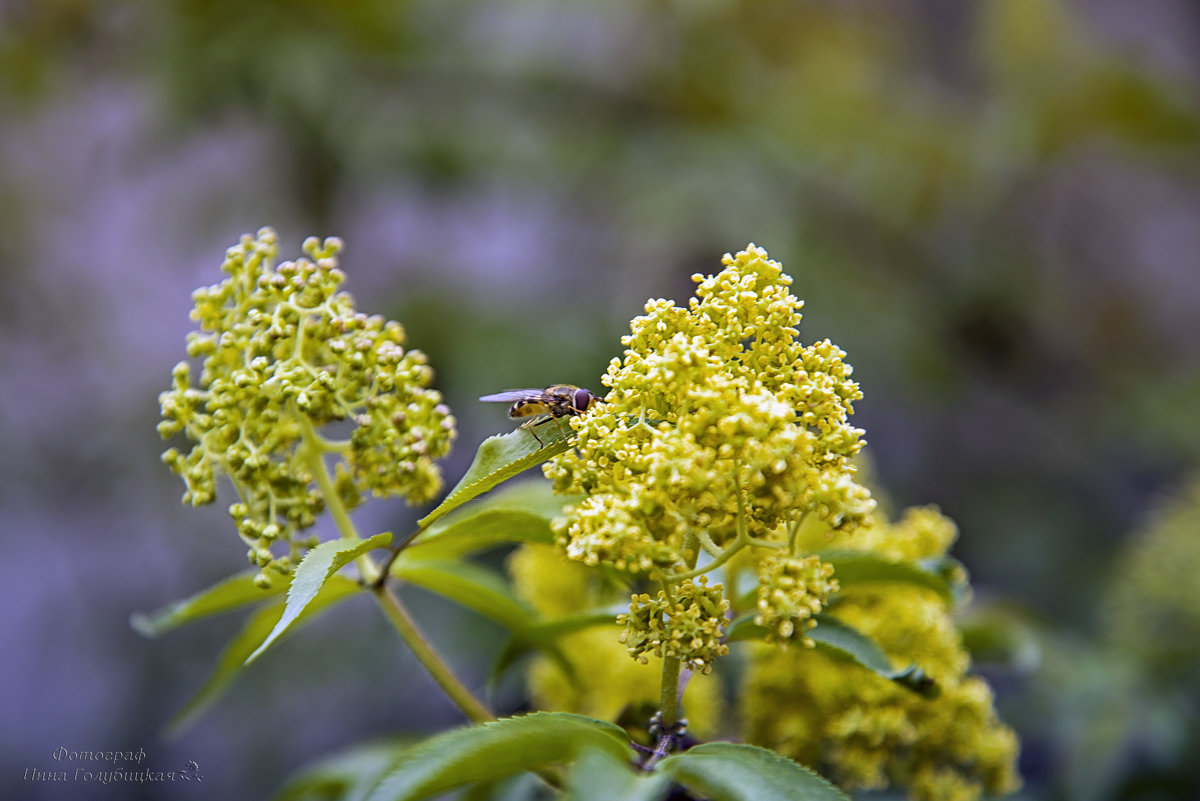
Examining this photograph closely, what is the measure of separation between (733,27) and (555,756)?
13.6 ft

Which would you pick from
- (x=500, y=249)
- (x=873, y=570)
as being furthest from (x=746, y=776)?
(x=500, y=249)

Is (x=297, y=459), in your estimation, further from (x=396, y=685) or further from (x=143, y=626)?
(x=396, y=685)

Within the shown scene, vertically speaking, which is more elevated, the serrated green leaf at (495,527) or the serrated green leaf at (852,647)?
the serrated green leaf at (852,647)

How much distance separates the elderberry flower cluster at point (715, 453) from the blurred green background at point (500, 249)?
6.04ft

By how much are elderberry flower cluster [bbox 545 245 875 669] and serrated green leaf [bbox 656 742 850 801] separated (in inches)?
3.9

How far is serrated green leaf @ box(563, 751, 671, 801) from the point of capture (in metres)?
0.88

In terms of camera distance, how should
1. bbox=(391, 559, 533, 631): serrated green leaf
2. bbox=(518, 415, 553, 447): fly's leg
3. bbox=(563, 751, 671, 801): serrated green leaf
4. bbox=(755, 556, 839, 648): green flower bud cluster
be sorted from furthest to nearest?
bbox=(391, 559, 533, 631): serrated green leaf
bbox=(518, 415, 553, 447): fly's leg
bbox=(755, 556, 839, 648): green flower bud cluster
bbox=(563, 751, 671, 801): serrated green leaf

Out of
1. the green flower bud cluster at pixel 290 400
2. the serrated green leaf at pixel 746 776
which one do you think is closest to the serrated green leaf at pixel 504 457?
the green flower bud cluster at pixel 290 400

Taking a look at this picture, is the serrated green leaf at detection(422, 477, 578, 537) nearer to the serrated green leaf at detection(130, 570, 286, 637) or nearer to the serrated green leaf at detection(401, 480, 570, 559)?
the serrated green leaf at detection(401, 480, 570, 559)

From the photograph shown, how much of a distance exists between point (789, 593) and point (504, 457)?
1.21ft

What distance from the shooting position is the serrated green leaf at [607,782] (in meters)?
0.88

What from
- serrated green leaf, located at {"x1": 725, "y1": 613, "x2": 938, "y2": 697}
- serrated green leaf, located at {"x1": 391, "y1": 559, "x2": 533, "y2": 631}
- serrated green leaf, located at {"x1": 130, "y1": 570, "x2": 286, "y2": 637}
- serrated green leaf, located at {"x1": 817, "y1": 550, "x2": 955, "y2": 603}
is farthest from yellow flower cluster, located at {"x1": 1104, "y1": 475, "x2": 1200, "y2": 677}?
serrated green leaf, located at {"x1": 130, "y1": 570, "x2": 286, "y2": 637}

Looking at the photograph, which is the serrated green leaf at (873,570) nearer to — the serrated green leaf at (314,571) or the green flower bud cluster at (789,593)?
the green flower bud cluster at (789,593)

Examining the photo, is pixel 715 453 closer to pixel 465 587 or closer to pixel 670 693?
pixel 670 693
